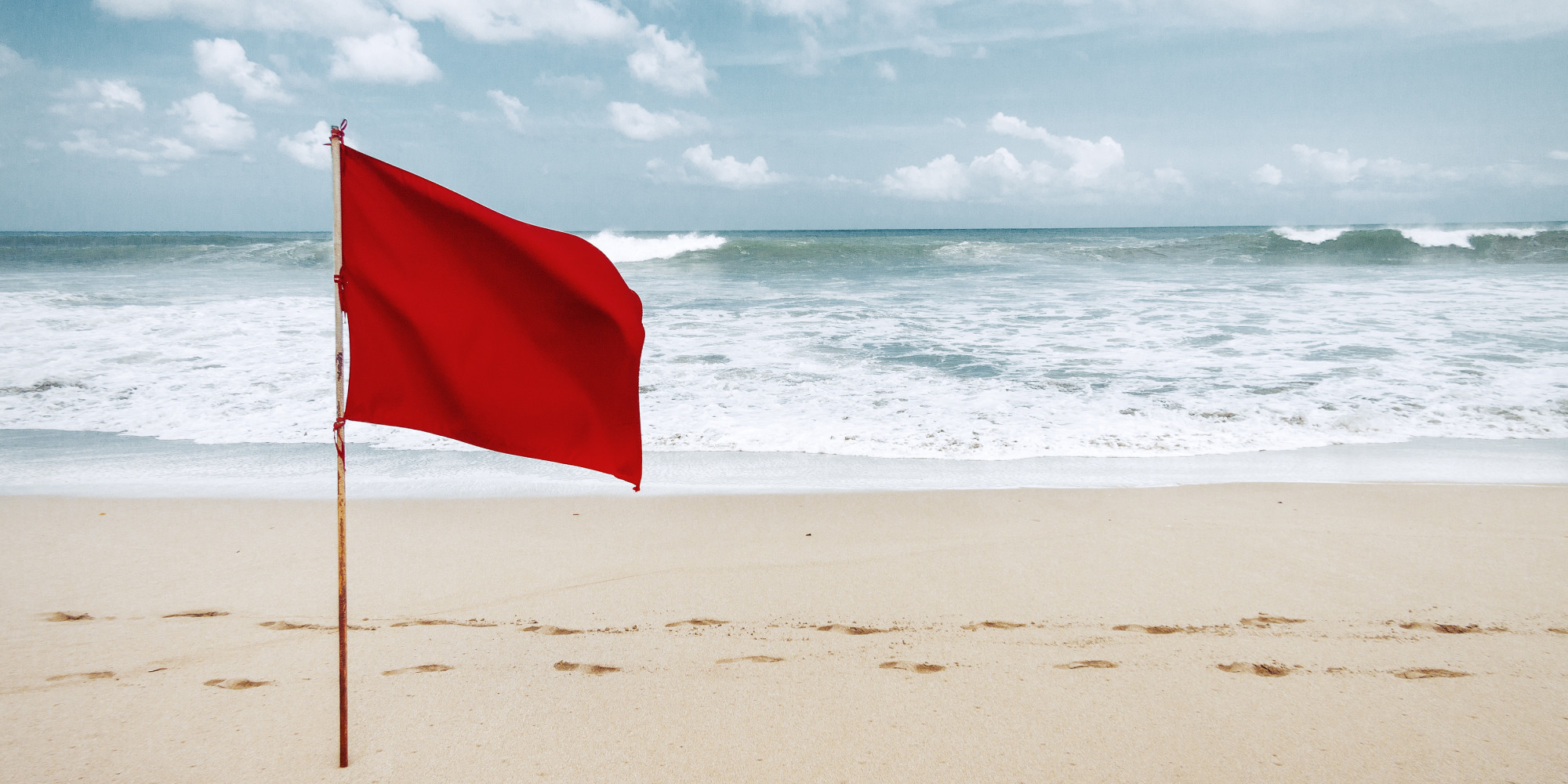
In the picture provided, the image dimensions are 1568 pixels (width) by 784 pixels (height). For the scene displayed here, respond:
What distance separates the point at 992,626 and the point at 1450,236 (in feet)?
150

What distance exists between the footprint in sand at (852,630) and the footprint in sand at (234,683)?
2.19m

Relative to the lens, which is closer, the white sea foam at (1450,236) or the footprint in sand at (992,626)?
the footprint in sand at (992,626)

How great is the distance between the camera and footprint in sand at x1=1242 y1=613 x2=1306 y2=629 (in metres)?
3.63

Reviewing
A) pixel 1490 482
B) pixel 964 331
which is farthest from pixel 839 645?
pixel 964 331

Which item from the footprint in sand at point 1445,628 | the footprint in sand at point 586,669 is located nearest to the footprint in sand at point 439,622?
the footprint in sand at point 586,669

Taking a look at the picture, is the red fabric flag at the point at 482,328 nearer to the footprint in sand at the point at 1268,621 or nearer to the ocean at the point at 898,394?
the footprint in sand at the point at 1268,621

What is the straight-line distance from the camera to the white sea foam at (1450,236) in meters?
35.9

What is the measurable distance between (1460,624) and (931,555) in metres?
2.33

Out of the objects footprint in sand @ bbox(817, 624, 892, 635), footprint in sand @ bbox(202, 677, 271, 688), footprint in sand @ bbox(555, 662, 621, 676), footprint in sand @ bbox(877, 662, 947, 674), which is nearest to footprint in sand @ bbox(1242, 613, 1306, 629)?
footprint in sand @ bbox(877, 662, 947, 674)

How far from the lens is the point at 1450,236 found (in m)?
37.8

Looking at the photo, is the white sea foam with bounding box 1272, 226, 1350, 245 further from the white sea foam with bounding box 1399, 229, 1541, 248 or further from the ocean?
the ocean

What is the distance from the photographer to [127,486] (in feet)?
19.0

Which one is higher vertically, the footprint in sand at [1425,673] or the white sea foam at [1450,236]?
the white sea foam at [1450,236]

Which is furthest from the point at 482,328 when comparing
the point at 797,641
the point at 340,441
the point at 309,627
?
the point at 309,627
